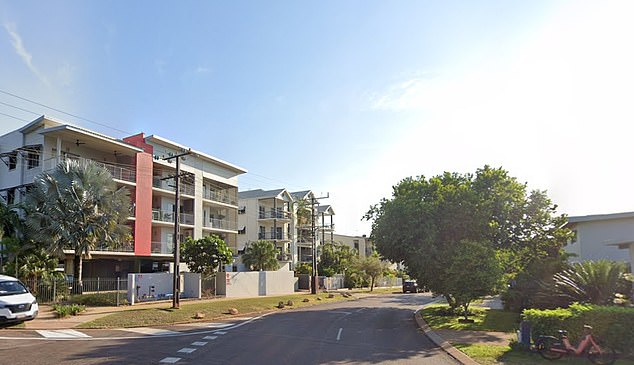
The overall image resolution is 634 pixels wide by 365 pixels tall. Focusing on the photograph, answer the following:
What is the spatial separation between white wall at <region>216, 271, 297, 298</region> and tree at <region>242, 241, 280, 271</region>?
1.89 metres

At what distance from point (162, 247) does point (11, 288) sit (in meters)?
23.4

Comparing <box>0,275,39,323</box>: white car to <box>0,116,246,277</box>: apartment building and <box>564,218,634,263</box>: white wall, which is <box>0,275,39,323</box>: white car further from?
<box>564,218,634,263</box>: white wall

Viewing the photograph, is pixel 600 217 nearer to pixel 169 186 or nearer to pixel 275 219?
pixel 169 186

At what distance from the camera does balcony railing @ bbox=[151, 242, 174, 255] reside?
42.5 meters

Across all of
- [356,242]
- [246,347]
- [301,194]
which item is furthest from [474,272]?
[356,242]

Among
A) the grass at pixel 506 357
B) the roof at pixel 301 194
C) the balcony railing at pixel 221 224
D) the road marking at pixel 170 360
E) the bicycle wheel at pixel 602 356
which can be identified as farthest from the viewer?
the roof at pixel 301 194

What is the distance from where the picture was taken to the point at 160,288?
3269 cm

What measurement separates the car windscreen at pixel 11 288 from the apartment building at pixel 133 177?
38.4ft

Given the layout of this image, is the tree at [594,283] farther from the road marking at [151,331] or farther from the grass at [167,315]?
the grass at [167,315]

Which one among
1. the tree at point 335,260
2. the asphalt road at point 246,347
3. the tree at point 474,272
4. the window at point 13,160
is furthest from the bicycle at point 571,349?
the tree at point 335,260

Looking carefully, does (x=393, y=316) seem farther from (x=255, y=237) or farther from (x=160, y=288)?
(x=255, y=237)

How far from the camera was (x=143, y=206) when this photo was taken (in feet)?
131

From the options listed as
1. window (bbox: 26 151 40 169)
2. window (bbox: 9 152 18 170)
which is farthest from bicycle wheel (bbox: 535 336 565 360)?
window (bbox: 9 152 18 170)

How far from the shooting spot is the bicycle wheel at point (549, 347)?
37.9 ft
